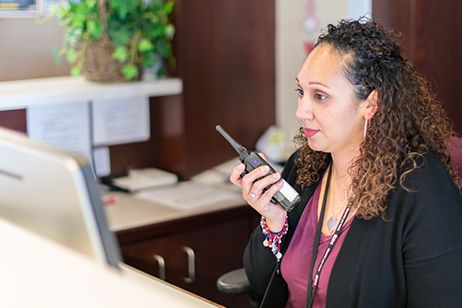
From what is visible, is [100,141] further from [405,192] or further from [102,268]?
[102,268]

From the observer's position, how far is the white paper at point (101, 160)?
2.95m

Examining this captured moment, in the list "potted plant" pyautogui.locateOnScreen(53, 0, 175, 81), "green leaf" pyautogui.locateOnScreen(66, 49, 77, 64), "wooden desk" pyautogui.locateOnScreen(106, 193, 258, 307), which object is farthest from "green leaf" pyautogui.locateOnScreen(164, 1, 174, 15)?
"wooden desk" pyautogui.locateOnScreen(106, 193, 258, 307)

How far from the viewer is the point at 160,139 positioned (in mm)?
3064

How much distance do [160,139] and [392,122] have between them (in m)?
1.42

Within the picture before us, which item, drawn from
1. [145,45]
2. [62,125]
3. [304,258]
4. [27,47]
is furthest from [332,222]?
[27,47]

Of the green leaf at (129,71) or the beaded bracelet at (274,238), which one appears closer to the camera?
the beaded bracelet at (274,238)

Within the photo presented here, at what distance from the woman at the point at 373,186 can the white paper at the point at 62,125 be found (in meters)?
1.16

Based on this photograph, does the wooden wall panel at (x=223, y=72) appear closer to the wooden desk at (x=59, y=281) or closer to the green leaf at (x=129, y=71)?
the green leaf at (x=129, y=71)

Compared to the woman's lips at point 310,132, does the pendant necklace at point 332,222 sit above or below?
below

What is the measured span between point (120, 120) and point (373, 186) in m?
1.43

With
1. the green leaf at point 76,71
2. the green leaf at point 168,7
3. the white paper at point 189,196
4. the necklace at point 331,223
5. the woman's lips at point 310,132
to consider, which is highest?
the green leaf at point 168,7

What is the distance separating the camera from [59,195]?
1003 millimetres

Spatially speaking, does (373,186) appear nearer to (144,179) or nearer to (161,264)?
(161,264)

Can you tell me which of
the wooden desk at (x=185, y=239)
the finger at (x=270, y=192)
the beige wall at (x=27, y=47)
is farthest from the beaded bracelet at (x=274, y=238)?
the beige wall at (x=27, y=47)
